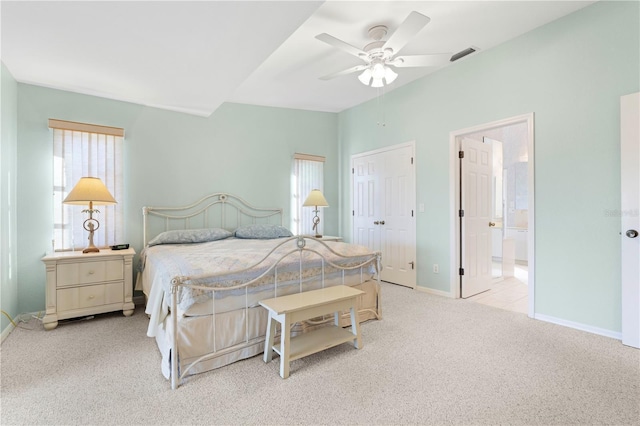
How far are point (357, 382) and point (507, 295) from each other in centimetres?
297

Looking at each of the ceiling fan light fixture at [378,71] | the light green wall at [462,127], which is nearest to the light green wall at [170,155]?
the light green wall at [462,127]

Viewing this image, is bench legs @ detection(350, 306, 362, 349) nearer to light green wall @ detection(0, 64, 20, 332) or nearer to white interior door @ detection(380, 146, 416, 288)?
white interior door @ detection(380, 146, 416, 288)

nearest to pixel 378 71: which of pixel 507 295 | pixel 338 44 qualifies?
pixel 338 44

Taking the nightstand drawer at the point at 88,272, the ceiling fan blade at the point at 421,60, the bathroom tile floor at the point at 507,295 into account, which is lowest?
the bathroom tile floor at the point at 507,295

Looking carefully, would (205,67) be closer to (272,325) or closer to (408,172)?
(272,325)

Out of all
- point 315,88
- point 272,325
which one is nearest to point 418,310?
point 272,325

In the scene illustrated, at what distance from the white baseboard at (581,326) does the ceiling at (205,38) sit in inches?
112

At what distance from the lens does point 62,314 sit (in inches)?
110

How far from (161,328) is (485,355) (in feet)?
7.99

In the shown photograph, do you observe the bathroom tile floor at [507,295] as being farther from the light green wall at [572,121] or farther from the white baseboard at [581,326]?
the light green wall at [572,121]

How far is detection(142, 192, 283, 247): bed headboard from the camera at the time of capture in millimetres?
3740

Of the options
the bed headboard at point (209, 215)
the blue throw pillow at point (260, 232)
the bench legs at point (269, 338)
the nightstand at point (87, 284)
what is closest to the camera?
the bench legs at point (269, 338)

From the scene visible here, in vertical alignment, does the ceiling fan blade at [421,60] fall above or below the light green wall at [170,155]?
above

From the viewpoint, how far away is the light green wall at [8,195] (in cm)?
264
